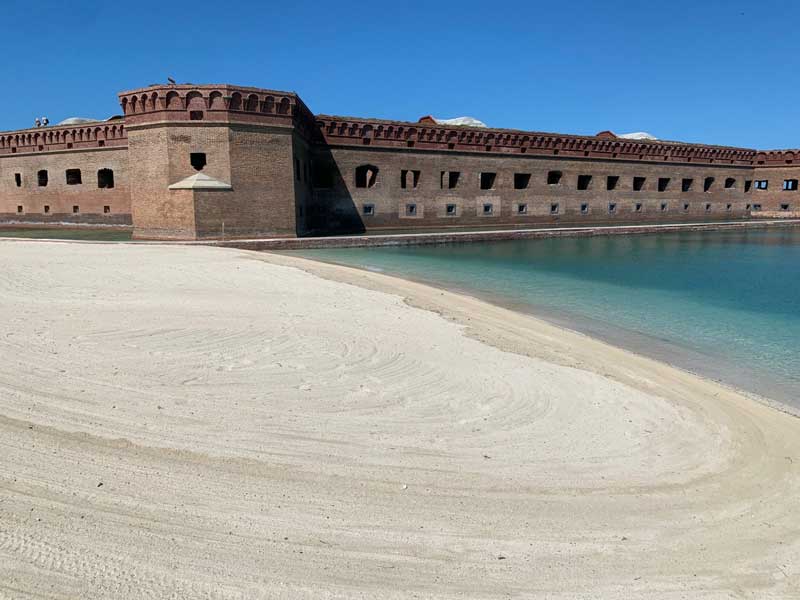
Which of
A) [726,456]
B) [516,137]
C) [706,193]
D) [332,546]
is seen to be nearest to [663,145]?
[706,193]

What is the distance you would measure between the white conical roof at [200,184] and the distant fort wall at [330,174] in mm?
46

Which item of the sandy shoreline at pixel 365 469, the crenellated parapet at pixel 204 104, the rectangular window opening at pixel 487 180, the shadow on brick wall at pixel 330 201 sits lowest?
the sandy shoreline at pixel 365 469

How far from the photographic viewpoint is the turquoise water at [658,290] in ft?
21.8

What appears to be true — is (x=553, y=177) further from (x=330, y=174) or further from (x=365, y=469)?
(x=365, y=469)

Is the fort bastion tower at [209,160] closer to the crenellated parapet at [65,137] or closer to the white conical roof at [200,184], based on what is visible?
the white conical roof at [200,184]

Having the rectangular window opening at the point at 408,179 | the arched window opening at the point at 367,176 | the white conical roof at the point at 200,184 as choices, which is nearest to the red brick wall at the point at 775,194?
the rectangular window opening at the point at 408,179

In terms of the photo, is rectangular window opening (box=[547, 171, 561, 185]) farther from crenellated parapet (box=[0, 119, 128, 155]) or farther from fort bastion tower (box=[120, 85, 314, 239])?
crenellated parapet (box=[0, 119, 128, 155])

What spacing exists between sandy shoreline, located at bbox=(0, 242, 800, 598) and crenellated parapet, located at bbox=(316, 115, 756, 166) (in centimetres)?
2023

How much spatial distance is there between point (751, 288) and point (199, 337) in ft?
39.7

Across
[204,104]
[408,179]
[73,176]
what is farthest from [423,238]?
[73,176]

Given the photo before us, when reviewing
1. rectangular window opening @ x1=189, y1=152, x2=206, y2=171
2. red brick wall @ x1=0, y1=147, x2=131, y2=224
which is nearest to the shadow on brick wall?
rectangular window opening @ x1=189, y1=152, x2=206, y2=171

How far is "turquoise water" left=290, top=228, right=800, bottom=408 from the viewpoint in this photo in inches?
262

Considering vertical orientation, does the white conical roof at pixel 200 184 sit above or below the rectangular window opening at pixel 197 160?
below

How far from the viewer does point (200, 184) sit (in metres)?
17.4
